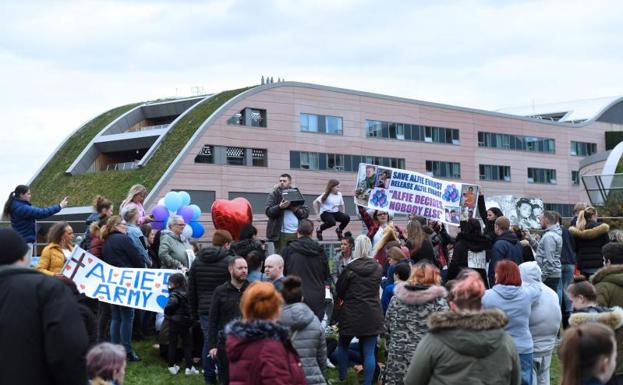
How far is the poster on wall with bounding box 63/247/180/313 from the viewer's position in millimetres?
12000

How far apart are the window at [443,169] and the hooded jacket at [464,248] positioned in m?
60.3

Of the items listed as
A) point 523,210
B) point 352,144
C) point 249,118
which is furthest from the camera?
point 352,144

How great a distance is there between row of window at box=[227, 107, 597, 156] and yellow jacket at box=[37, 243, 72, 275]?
5166 centimetres

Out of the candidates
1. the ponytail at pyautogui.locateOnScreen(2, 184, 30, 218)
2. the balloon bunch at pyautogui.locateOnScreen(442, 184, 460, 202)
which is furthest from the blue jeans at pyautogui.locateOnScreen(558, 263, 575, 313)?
the ponytail at pyautogui.locateOnScreen(2, 184, 30, 218)

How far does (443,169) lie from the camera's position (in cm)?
7562

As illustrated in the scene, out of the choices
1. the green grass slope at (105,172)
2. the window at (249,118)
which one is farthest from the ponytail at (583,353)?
the window at (249,118)

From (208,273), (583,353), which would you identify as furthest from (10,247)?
(208,273)

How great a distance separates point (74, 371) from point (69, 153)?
70188 millimetres

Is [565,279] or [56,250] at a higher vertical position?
[56,250]

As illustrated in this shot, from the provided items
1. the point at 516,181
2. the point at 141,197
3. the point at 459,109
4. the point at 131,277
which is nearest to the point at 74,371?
the point at 131,277

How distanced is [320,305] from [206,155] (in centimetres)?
5154

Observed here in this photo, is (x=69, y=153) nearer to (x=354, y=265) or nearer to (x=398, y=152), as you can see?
(x=398, y=152)

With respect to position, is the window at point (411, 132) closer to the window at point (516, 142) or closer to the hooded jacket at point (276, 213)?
the window at point (516, 142)

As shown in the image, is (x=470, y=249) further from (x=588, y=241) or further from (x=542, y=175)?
(x=542, y=175)
